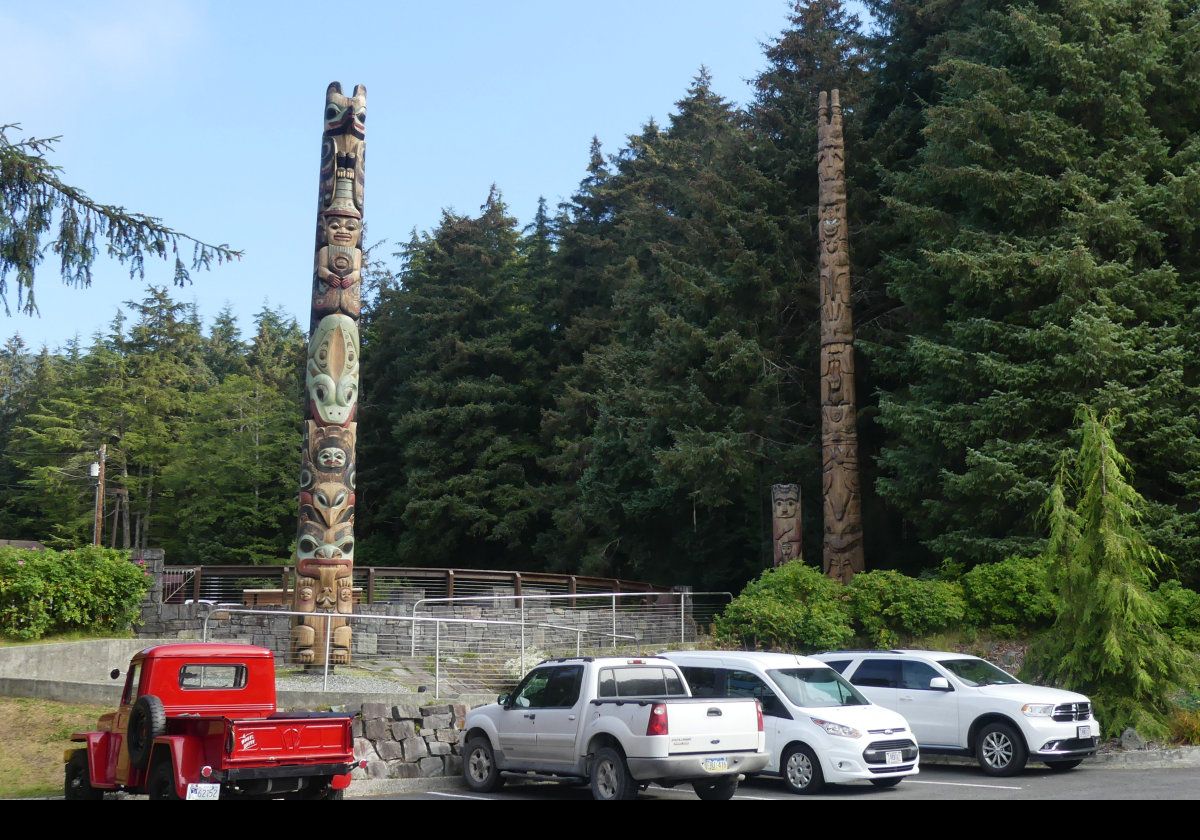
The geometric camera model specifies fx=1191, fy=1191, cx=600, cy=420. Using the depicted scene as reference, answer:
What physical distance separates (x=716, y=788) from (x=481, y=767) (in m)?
3.43

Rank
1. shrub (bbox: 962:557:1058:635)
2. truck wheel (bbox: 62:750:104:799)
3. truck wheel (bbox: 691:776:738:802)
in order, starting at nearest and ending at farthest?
truck wheel (bbox: 62:750:104:799)
truck wheel (bbox: 691:776:738:802)
shrub (bbox: 962:557:1058:635)

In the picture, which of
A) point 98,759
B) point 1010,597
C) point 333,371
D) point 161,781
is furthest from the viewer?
point 1010,597

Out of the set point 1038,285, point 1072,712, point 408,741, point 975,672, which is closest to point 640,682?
point 408,741

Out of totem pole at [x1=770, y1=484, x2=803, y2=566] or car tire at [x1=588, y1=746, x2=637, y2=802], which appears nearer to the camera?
car tire at [x1=588, y1=746, x2=637, y2=802]

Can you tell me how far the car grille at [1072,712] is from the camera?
15.9 m

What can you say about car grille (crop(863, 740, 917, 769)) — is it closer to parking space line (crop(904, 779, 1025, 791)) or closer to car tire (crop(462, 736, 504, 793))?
parking space line (crop(904, 779, 1025, 791))

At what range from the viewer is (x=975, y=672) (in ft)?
56.0

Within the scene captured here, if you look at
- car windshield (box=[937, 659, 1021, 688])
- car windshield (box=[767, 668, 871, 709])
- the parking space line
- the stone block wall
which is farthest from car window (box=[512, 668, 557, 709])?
car windshield (box=[937, 659, 1021, 688])

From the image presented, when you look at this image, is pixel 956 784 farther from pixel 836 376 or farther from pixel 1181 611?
pixel 836 376

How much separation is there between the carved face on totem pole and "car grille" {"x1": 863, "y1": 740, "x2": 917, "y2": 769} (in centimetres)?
1290

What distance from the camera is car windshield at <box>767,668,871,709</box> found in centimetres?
1495

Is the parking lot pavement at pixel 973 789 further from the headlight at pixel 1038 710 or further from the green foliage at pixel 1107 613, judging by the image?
the green foliage at pixel 1107 613

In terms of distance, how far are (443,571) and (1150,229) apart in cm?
1935
